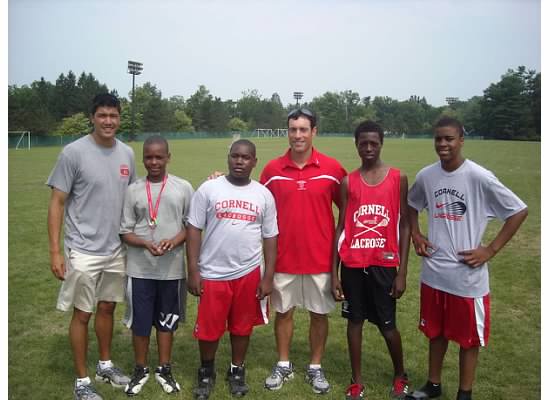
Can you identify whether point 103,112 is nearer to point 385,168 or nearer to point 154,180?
point 154,180

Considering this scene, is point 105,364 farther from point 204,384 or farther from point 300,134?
point 300,134

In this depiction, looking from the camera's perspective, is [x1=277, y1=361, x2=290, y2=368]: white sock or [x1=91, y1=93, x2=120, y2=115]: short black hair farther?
[x1=277, y1=361, x2=290, y2=368]: white sock

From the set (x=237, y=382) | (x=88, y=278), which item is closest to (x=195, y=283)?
(x=88, y=278)

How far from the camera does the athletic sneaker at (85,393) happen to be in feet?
12.4

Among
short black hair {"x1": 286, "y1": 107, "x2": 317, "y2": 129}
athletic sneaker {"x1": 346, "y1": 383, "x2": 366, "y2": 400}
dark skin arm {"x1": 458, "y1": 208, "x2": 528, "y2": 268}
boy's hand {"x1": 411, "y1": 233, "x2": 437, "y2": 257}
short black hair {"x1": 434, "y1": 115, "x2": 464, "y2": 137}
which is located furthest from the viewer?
short black hair {"x1": 286, "y1": 107, "x2": 317, "y2": 129}

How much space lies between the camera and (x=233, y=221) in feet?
12.2

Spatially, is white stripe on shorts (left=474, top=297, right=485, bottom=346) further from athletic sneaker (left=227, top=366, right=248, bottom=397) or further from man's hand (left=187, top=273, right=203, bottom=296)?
man's hand (left=187, top=273, right=203, bottom=296)

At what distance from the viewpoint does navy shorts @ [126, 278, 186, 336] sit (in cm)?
384

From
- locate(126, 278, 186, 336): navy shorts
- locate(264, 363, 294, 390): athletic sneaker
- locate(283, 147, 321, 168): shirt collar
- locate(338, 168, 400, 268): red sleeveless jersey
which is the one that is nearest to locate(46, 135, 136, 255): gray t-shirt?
locate(126, 278, 186, 336): navy shorts

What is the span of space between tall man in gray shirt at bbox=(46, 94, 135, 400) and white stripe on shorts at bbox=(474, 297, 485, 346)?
294 cm

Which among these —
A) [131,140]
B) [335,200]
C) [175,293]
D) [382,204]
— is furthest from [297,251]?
[131,140]

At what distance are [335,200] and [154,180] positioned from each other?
1571 millimetres

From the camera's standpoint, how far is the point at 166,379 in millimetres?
3984

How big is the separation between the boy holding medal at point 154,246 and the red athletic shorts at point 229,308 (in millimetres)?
310
